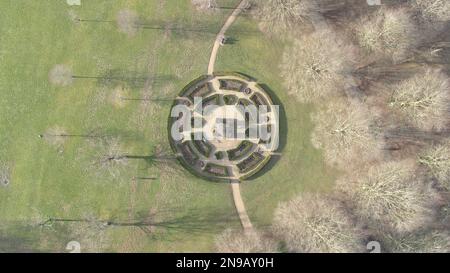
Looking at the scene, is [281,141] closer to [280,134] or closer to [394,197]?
[280,134]

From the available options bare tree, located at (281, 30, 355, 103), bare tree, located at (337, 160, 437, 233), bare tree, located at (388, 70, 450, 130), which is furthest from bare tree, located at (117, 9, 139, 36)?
bare tree, located at (337, 160, 437, 233)

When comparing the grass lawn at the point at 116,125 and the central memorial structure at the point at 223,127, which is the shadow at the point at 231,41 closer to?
the grass lawn at the point at 116,125

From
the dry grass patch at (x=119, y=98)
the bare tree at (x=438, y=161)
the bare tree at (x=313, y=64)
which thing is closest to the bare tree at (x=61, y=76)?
the dry grass patch at (x=119, y=98)

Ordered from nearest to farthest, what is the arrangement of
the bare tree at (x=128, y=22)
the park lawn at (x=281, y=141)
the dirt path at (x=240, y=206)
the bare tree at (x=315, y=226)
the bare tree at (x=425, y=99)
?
1. the bare tree at (x=315, y=226)
2. the bare tree at (x=425, y=99)
3. the dirt path at (x=240, y=206)
4. the park lawn at (x=281, y=141)
5. the bare tree at (x=128, y=22)

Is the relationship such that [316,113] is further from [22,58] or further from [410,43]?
[22,58]

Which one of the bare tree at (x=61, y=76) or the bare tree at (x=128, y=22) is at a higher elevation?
the bare tree at (x=128, y=22)

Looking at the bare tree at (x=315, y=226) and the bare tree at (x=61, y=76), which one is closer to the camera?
the bare tree at (x=315, y=226)

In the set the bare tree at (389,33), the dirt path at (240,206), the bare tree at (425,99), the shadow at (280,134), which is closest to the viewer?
the bare tree at (425,99)

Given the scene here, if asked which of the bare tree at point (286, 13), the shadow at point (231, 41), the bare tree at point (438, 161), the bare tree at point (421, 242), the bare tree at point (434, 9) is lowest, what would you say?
the bare tree at point (421, 242)

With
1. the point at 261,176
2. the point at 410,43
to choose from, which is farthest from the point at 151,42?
the point at 410,43
